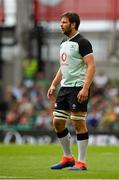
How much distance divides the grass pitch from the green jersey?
50.8 inches

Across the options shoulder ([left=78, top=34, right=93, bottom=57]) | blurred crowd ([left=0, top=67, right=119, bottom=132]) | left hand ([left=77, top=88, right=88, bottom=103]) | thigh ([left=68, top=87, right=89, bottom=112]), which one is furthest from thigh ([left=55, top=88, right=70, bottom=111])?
blurred crowd ([left=0, top=67, right=119, bottom=132])

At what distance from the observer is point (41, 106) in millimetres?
25250

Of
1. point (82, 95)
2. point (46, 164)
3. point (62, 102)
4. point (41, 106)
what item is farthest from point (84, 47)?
point (41, 106)

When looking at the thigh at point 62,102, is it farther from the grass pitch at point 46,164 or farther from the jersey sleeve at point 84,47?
the grass pitch at point 46,164

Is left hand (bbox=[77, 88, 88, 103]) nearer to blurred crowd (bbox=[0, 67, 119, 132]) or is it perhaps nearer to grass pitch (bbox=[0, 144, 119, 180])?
grass pitch (bbox=[0, 144, 119, 180])

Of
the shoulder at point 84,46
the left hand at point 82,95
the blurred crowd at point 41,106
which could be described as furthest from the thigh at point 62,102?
the blurred crowd at point 41,106

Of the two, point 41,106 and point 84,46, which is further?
point 41,106

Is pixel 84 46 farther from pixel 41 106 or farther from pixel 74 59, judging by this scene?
pixel 41 106

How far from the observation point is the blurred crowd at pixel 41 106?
2344 centimetres

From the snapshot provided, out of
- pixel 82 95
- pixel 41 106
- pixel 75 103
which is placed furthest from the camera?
pixel 41 106

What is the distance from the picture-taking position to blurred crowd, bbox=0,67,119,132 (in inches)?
923

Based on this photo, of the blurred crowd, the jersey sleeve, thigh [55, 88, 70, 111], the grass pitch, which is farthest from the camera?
the blurred crowd

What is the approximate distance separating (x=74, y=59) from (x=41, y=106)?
13.3 metres

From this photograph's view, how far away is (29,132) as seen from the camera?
75.0 feet
